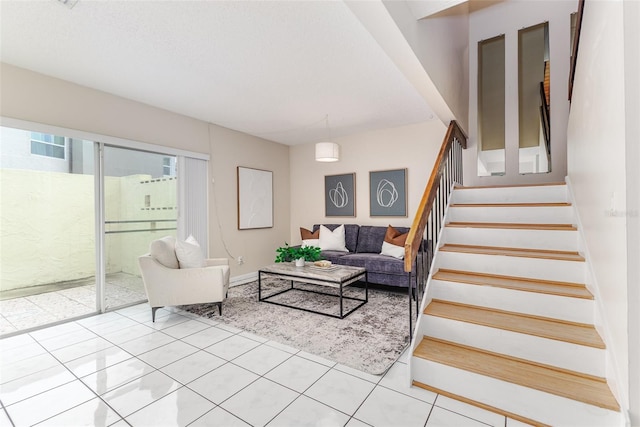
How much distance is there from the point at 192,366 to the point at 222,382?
1.19 ft

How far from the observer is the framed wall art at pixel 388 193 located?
4918 millimetres

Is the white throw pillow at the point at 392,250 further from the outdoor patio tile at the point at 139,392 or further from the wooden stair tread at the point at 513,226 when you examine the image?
the outdoor patio tile at the point at 139,392

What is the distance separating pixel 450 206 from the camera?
332 cm

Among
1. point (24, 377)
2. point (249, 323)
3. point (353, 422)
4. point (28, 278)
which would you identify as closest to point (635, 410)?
point (353, 422)

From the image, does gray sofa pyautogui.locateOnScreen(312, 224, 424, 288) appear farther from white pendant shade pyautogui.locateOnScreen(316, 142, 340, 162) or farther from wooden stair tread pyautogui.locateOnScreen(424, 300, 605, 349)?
wooden stair tread pyautogui.locateOnScreen(424, 300, 605, 349)

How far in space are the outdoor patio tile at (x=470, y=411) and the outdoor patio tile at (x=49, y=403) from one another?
87.9 inches

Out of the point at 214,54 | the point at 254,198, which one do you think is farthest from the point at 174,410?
the point at 254,198

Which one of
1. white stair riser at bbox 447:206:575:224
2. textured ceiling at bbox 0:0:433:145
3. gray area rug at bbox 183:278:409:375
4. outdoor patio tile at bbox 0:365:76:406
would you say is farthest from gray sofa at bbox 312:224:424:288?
outdoor patio tile at bbox 0:365:76:406

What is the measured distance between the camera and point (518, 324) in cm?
194

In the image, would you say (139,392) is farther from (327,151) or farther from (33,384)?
(327,151)

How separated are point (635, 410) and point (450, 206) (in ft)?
7.54

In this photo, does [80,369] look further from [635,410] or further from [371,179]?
[371,179]

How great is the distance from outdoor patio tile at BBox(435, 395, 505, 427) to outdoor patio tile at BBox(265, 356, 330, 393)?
808 mm

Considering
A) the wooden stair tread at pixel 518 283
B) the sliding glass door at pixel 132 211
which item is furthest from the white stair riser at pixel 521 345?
the sliding glass door at pixel 132 211
